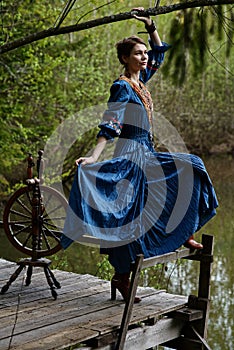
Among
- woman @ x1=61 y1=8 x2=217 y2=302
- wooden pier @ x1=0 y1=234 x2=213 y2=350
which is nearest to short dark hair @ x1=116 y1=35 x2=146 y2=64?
woman @ x1=61 y1=8 x2=217 y2=302

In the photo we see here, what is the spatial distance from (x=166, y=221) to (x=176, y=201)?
0.13 m

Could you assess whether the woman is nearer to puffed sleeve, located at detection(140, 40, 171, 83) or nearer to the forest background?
puffed sleeve, located at detection(140, 40, 171, 83)

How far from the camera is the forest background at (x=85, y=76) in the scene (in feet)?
17.1

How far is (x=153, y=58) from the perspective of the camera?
448cm

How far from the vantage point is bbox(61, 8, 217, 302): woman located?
4.03m

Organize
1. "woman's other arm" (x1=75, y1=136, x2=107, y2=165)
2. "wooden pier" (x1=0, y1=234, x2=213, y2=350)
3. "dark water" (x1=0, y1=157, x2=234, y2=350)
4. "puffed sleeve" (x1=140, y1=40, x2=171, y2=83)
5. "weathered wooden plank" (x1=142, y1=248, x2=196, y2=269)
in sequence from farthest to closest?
"dark water" (x1=0, y1=157, x2=234, y2=350), "puffed sleeve" (x1=140, y1=40, x2=171, y2=83), "woman's other arm" (x1=75, y1=136, x2=107, y2=165), "weathered wooden plank" (x1=142, y1=248, x2=196, y2=269), "wooden pier" (x1=0, y1=234, x2=213, y2=350)

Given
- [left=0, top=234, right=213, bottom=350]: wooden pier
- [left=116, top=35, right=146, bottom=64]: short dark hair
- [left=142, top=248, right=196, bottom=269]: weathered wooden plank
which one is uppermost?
[left=116, top=35, right=146, bottom=64]: short dark hair

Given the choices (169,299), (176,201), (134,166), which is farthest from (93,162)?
(169,299)

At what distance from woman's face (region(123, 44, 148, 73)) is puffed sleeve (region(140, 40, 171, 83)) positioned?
229 millimetres

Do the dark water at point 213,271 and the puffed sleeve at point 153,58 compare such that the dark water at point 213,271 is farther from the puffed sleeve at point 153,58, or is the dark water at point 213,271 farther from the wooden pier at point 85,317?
the puffed sleeve at point 153,58

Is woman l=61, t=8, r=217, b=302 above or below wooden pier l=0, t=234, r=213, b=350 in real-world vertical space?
above

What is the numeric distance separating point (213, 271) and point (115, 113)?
16.2 ft

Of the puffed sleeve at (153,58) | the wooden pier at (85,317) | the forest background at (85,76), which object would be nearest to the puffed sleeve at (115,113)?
the puffed sleeve at (153,58)

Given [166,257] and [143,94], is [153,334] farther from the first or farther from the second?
[143,94]
